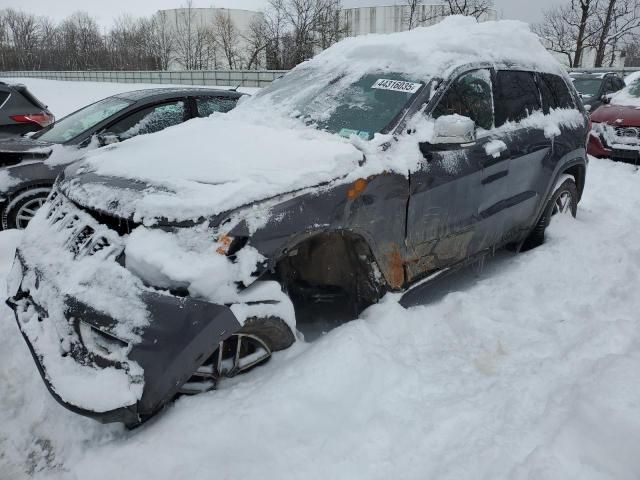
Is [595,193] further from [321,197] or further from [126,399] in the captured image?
[126,399]

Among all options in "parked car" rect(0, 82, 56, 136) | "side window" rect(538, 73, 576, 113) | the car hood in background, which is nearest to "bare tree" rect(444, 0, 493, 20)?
the car hood in background

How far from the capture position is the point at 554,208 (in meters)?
4.55

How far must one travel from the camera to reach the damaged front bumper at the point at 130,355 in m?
1.94

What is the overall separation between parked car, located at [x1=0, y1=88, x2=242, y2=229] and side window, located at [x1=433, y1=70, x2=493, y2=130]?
11.3 ft

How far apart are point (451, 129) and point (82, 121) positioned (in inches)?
169

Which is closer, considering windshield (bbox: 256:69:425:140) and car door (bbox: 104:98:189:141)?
windshield (bbox: 256:69:425:140)

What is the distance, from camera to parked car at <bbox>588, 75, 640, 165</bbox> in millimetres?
7867

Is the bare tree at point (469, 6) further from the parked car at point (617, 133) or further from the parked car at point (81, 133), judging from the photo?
the parked car at point (81, 133)

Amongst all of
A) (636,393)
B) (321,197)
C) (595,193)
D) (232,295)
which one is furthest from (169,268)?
(595,193)

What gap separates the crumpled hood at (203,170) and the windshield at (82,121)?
2.38 m

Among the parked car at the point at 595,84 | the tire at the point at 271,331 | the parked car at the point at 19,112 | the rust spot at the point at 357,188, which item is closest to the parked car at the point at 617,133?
the parked car at the point at 595,84

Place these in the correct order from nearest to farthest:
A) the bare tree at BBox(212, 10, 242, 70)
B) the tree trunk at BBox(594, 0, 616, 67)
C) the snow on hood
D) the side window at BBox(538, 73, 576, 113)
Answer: the side window at BBox(538, 73, 576, 113), the snow on hood, the tree trunk at BBox(594, 0, 616, 67), the bare tree at BBox(212, 10, 242, 70)

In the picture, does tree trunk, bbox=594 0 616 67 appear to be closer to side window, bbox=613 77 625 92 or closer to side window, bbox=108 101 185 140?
side window, bbox=613 77 625 92

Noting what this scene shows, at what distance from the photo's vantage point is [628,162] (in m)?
8.12
